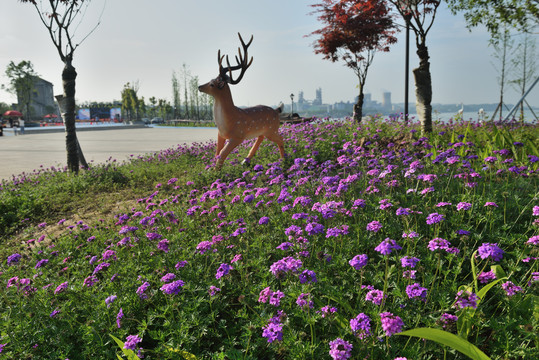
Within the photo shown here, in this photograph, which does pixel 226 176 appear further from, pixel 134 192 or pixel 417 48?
pixel 417 48

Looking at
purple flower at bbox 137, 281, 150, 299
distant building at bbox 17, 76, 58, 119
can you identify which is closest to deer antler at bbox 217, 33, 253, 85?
purple flower at bbox 137, 281, 150, 299

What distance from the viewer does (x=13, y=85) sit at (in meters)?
53.5

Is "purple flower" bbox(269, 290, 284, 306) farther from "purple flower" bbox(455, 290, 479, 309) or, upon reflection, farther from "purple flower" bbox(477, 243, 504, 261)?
"purple flower" bbox(477, 243, 504, 261)

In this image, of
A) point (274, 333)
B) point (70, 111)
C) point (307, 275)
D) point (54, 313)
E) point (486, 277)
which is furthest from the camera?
point (70, 111)

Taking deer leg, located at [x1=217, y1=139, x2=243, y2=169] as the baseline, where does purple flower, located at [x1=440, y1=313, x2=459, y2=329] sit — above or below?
below

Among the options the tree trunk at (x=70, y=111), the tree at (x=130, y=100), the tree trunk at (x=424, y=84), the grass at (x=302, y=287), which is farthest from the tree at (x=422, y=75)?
the tree at (x=130, y=100)

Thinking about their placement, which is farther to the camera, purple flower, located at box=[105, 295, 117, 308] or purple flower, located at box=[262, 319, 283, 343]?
purple flower, located at box=[105, 295, 117, 308]

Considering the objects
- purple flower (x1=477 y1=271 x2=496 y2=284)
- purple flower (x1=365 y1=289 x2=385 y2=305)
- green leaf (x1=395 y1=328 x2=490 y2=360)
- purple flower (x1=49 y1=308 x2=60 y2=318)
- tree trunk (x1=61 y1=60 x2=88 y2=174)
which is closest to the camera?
green leaf (x1=395 y1=328 x2=490 y2=360)

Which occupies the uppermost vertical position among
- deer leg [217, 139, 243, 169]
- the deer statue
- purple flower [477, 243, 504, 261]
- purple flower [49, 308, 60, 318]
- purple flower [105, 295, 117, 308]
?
the deer statue

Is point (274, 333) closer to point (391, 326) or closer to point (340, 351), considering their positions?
point (340, 351)

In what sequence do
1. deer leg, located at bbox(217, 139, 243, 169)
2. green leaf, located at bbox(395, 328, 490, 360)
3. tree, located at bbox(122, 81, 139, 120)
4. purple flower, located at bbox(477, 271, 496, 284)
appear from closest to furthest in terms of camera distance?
green leaf, located at bbox(395, 328, 490, 360) < purple flower, located at bbox(477, 271, 496, 284) < deer leg, located at bbox(217, 139, 243, 169) < tree, located at bbox(122, 81, 139, 120)

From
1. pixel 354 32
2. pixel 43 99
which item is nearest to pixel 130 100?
pixel 43 99

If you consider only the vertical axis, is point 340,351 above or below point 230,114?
below

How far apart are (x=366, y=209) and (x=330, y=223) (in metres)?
0.53
